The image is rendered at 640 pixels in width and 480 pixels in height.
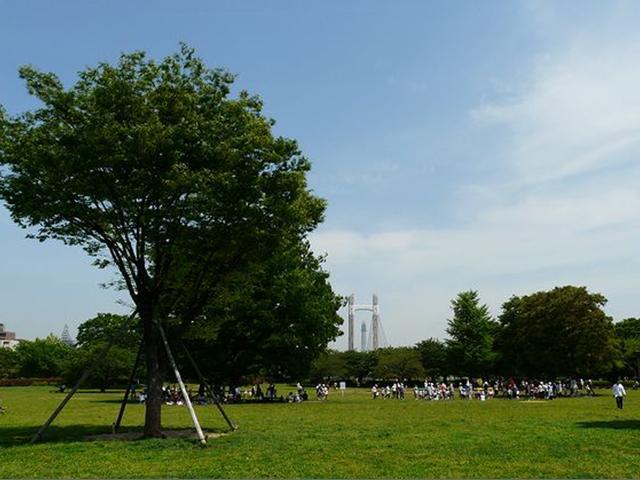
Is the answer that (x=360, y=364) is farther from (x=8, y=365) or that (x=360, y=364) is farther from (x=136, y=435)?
(x=136, y=435)

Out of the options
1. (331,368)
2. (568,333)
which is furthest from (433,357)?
(568,333)

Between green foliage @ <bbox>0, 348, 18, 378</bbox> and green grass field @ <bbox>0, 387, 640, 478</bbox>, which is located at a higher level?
green foliage @ <bbox>0, 348, 18, 378</bbox>

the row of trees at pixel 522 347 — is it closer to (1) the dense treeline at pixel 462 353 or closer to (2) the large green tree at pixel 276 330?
(1) the dense treeline at pixel 462 353

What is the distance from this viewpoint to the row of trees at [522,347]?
2429 inches

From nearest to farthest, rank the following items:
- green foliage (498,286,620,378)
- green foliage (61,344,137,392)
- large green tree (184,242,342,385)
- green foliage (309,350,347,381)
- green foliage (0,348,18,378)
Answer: large green tree (184,242,342,385) → green foliage (498,286,620,378) → green foliage (61,344,137,392) → green foliage (309,350,347,381) → green foliage (0,348,18,378)

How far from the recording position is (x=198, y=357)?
52.2 m

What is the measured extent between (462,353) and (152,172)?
231 ft

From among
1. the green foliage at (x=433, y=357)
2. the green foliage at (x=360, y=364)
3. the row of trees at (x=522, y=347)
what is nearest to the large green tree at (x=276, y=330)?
the row of trees at (x=522, y=347)

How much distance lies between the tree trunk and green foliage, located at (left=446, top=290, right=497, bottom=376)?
6720 cm

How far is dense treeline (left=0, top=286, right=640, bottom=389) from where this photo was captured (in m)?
51.9

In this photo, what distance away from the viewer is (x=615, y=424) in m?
23.6

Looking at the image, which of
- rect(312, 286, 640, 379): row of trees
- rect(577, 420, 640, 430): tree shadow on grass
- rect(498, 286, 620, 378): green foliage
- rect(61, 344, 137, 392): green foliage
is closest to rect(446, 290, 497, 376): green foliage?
rect(312, 286, 640, 379): row of trees

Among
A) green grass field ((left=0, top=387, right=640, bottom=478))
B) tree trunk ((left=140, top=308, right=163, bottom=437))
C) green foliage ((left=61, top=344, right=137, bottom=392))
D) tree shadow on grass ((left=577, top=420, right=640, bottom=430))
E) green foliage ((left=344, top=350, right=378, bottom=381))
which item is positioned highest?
green foliage ((left=344, top=350, right=378, bottom=381))

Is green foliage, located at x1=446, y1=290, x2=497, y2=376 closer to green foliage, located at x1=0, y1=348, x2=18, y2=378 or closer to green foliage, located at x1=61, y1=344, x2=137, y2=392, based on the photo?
green foliage, located at x1=61, y1=344, x2=137, y2=392
